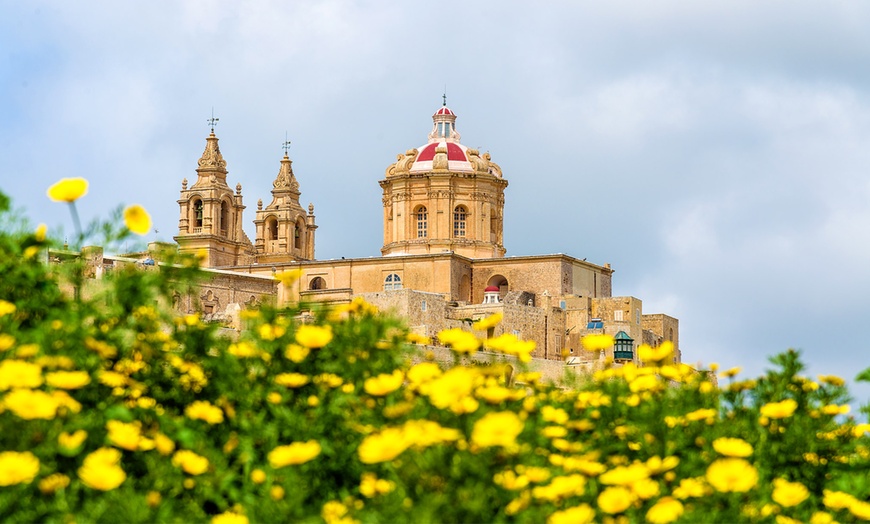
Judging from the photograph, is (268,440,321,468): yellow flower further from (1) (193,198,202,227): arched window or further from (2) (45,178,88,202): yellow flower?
(1) (193,198,202,227): arched window

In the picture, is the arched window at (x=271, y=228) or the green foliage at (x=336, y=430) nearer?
the green foliage at (x=336, y=430)

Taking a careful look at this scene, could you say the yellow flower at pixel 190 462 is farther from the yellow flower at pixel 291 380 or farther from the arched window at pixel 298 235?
the arched window at pixel 298 235

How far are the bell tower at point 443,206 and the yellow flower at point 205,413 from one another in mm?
49148

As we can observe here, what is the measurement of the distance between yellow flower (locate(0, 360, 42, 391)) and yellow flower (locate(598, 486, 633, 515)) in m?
2.01

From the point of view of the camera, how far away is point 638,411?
636 cm

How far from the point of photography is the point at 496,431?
4664 mm

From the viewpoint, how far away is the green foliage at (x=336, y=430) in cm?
482

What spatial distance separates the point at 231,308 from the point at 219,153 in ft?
57.7

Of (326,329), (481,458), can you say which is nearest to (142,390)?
(326,329)

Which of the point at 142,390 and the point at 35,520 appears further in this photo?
the point at 142,390

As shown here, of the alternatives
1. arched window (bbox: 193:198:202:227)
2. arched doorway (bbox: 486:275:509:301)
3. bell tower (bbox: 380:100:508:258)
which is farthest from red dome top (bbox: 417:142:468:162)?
arched window (bbox: 193:198:202:227)

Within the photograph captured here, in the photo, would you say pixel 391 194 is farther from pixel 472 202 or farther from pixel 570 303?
pixel 570 303

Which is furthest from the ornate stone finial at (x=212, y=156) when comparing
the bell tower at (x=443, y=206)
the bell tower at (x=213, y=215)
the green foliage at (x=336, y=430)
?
the green foliage at (x=336, y=430)

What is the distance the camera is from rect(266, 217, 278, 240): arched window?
60763 mm
